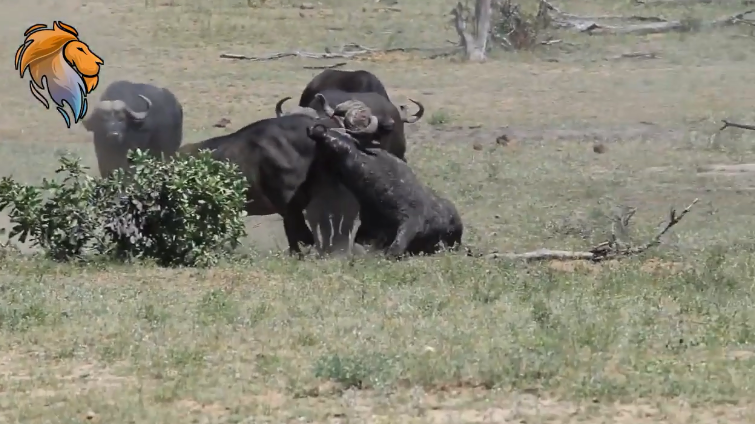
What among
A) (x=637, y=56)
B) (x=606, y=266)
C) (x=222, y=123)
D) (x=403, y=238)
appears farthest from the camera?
(x=637, y=56)

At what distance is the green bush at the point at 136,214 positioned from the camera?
345 inches

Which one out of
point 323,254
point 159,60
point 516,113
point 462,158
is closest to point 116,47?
point 159,60

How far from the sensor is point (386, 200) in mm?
9875

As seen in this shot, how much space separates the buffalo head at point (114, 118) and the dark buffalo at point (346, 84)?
1.83 metres

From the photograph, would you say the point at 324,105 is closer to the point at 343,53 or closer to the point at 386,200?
the point at 386,200

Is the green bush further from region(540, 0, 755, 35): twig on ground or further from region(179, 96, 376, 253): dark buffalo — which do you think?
region(540, 0, 755, 35): twig on ground

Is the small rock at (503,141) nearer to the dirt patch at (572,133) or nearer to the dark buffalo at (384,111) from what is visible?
the dirt patch at (572,133)

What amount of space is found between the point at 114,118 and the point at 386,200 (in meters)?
4.03

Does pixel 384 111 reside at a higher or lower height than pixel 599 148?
higher

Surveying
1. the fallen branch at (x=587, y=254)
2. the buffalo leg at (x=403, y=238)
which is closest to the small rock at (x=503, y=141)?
the buffalo leg at (x=403, y=238)

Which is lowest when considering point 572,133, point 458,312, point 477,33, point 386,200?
point 572,133

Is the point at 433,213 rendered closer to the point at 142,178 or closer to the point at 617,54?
the point at 142,178

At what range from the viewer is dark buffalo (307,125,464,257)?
32.2 feet

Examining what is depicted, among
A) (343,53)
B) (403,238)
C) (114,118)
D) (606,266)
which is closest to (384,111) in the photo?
(114,118)
